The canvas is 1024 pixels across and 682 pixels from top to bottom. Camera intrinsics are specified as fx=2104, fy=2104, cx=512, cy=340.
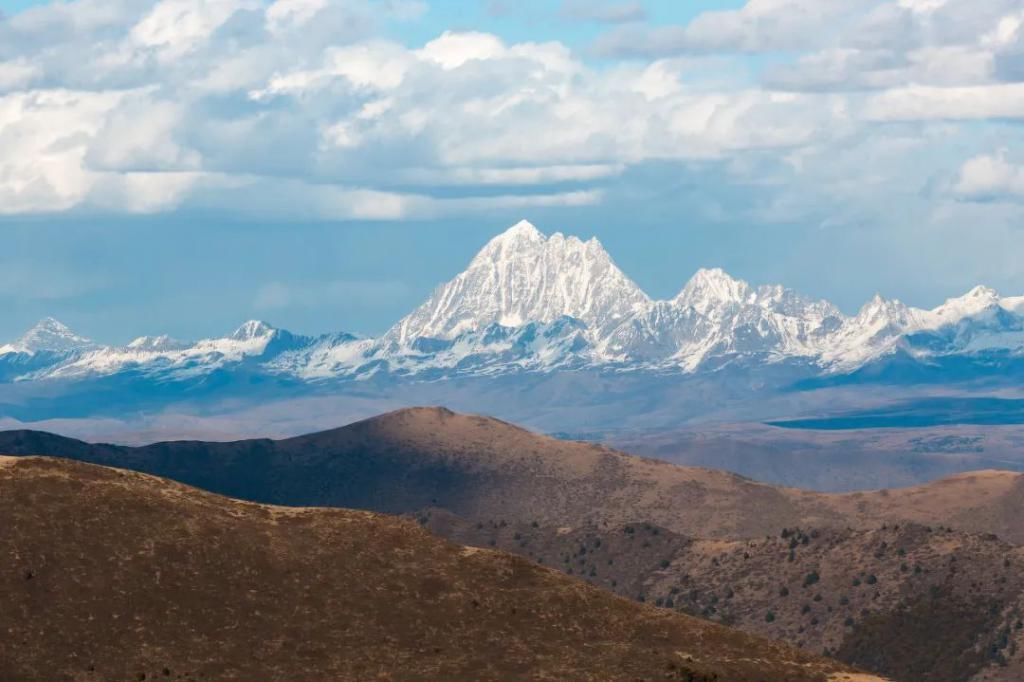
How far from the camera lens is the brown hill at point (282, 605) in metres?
132

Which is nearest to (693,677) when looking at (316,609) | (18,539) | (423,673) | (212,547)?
(423,673)

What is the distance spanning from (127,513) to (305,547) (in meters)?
12.8

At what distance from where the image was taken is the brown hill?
132500 mm

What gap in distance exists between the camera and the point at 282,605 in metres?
142

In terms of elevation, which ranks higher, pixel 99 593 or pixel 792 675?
pixel 99 593

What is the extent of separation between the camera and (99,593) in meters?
139

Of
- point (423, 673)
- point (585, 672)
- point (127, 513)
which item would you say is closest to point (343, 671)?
point (423, 673)

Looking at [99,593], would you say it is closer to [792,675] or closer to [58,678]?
[58,678]

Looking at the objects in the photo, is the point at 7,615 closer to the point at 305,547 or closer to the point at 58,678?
the point at 58,678

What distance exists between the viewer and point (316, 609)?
142250mm

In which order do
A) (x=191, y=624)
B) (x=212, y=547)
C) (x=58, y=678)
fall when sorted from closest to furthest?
(x=58, y=678) < (x=191, y=624) < (x=212, y=547)

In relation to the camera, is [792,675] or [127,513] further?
[127,513]

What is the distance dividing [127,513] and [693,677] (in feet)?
141

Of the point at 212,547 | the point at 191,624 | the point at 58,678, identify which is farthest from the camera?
the point at 212,547
